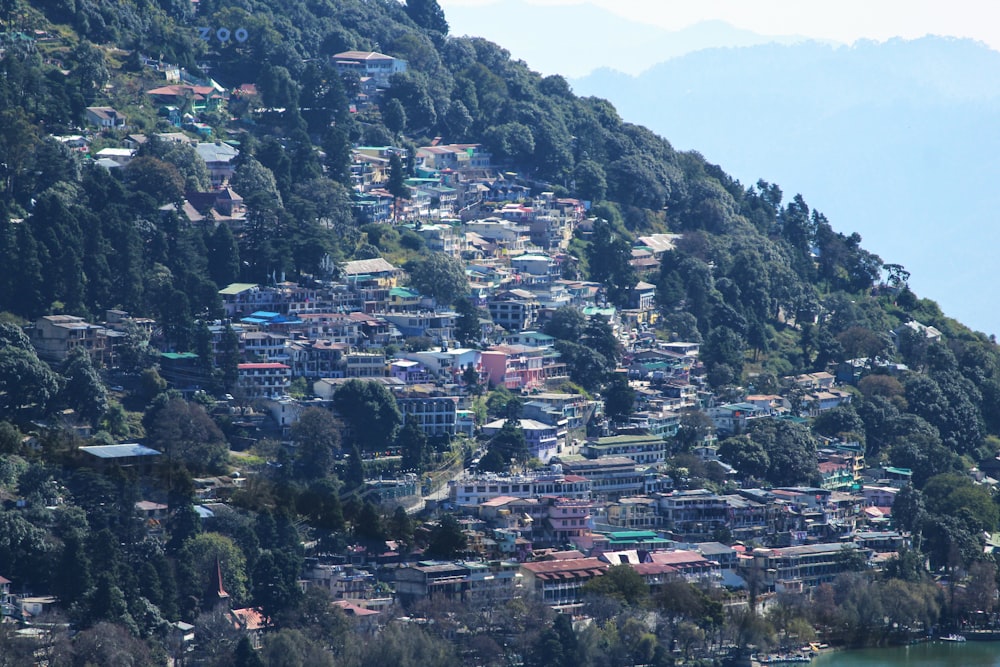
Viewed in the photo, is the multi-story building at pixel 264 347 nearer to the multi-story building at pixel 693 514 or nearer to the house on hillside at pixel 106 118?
the multi-story building at pixel 693 514

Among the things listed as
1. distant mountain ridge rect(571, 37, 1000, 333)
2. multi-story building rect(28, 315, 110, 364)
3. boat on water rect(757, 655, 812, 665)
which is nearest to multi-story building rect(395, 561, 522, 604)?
boat on water rect(757, 655, 812, 665)

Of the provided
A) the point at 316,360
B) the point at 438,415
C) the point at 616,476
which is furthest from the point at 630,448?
the point at 316,360

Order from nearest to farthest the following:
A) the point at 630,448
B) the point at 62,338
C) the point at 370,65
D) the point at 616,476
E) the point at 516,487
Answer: the point at 516,487 < the point at 62,338 < the point at 616,476 < the point at 630,448 < the point at 370,65

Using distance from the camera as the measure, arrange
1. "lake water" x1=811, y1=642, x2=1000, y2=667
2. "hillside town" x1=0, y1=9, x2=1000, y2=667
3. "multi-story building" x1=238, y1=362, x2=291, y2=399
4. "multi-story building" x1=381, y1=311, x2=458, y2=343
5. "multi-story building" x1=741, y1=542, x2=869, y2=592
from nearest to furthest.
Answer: "hillside town" x1=0, y1=9, x2=1000, y2=667 < "lake water" x1=811, y1=642, x2=1000, y2=667 < "multi-story building" x1=741, y1=542, x2=869, y2=592 < "multi-story building" x1=238, y1=362, x2=291, y2=399 < "multi-story building" x1=381, y1=311, x2=458, y2=343

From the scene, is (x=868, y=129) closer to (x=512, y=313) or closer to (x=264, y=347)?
(x=512, y=313)

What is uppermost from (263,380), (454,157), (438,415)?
(454,157)

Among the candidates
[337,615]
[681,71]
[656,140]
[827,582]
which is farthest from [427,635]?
[681,71]

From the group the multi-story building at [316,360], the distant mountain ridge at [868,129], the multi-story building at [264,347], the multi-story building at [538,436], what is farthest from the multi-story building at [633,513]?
the distant mountain ridge at [868,129]

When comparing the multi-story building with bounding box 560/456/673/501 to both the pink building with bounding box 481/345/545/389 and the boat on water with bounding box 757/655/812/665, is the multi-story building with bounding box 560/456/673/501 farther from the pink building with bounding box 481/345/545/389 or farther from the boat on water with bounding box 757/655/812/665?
the boat on water with bounding box 757/655/812/665
